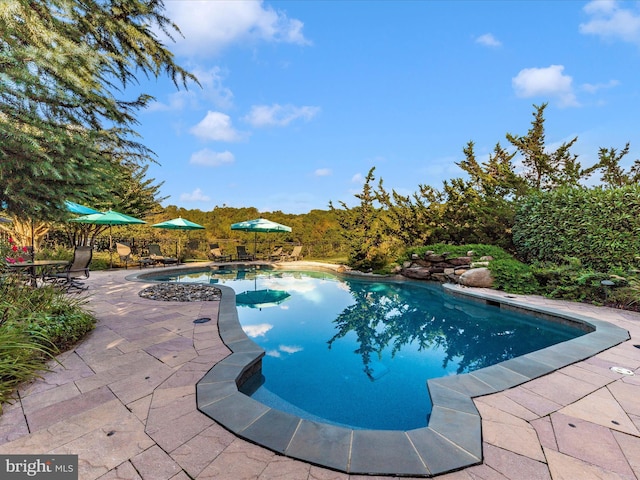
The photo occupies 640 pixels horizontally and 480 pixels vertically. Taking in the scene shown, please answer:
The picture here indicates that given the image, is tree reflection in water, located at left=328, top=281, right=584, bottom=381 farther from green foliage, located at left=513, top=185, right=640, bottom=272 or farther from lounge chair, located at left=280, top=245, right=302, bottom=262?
lounge chair, located at left=280, top=245, right=302, bottom=262

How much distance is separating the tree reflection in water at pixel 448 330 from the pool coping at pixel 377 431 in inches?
45.3

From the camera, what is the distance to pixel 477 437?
1999mm

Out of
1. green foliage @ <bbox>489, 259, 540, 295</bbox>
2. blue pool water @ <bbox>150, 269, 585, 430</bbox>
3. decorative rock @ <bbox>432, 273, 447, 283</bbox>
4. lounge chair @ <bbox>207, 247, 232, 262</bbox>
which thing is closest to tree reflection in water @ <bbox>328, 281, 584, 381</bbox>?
blue pool water @ <bbox>150, 269, 585, 430</bbox>

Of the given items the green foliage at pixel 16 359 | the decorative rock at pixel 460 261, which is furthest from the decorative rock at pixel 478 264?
the green foliage at pixel 16 359

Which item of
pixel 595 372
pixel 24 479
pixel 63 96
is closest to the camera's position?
pixel 24 479

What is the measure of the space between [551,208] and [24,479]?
10.6m

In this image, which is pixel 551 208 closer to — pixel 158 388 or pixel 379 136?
pixel 158 388

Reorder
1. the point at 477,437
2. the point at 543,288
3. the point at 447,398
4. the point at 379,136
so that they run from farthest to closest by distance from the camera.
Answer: the point at 379,136 → the point at 543,288 → the point at 447,398 → the point at 477,437

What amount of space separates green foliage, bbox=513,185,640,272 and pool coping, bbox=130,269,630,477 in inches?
189

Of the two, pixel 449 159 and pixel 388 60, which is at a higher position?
pixel 388 60

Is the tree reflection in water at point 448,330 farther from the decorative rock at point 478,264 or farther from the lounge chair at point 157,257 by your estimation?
the lounge chair at point 157,257

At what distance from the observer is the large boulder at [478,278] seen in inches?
333

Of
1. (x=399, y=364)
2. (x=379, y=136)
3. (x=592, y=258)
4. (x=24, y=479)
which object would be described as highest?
(x=379, y=136)

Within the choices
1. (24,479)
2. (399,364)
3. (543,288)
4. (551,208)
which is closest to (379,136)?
(551,208)
